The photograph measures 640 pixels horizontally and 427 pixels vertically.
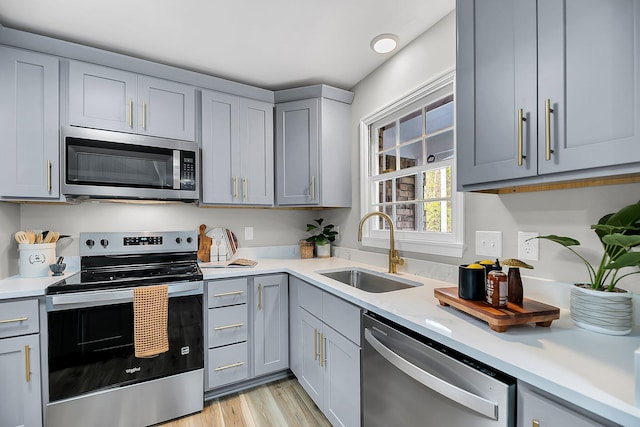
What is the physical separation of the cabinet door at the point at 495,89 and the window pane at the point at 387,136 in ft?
3.30

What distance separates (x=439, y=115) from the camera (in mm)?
1862

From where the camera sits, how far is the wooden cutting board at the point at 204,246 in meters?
2.45

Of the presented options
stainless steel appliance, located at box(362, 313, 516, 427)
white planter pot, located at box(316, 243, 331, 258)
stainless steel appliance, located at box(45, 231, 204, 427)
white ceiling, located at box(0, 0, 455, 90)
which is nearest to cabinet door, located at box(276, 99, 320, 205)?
white ceiling, located at box(0, 0, 455, 90)

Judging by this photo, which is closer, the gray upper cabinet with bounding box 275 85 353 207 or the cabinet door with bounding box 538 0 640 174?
the cabinet door with bounding box 538 0 640 174

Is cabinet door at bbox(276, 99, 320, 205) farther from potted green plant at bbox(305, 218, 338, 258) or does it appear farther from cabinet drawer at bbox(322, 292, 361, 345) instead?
cabinet drawer at bbox(322, 292, 361, 345)

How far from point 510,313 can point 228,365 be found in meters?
1.80

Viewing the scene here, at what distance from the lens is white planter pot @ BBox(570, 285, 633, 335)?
2.97 ft

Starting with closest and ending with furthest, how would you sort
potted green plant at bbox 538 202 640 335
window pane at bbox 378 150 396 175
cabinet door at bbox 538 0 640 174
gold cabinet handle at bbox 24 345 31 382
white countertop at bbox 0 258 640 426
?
1. white countertop at bbox 0 258 640 426
2. cabinet door at bbox 538 0 640 174
3. potted green plant at bbox 538 202 640 335
4. gold cabinet handle at bbox 24 345 31 382
5. window pane at bbox 378 150 396 175

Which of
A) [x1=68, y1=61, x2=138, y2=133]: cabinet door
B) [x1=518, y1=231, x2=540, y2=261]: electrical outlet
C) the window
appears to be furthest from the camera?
[x1=68, y1=61, x2=138, y2=133]: cabinet door

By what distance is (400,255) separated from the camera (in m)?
2.03

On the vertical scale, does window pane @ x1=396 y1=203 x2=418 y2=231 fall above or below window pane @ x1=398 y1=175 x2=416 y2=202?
below

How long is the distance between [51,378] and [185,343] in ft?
2.14

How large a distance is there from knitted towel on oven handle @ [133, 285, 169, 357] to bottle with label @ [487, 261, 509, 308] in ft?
5.59

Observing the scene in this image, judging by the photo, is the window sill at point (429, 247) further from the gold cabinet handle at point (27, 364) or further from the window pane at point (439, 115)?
the gold cabinet handle at point (27, 364)
